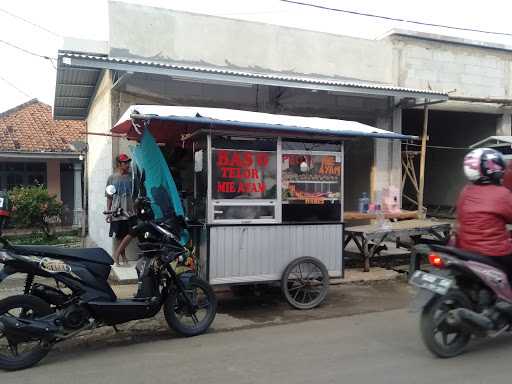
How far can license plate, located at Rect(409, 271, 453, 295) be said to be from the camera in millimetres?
4195

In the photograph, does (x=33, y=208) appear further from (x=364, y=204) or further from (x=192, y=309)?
(x=192, y=309)

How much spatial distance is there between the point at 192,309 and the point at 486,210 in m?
3.02

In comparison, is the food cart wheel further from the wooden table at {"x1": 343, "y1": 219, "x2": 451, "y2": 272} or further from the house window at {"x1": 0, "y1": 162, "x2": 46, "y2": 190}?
the house window at {"x1": 0, "y1": 162, "x2": 46, "y2": 190}

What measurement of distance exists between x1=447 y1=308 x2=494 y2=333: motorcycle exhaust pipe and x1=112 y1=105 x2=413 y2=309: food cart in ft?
7.38

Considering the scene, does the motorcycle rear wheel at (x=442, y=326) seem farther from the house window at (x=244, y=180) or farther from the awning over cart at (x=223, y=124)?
the awning over cart at (x=223, y=124)

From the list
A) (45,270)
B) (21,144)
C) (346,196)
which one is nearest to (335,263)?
(45,270)

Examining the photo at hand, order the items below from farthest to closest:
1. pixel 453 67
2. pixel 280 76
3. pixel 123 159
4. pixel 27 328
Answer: pixel 453 67 → pixel 280 76 → pixel 123 159 → pixel 27 328

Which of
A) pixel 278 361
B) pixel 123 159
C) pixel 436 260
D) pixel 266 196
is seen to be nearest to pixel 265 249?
pixel 266 196

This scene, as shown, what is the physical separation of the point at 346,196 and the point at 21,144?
10.5 meters

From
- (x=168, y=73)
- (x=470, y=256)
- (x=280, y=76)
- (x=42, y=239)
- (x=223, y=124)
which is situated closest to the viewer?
(x=470, y=256)

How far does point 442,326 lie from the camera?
4.31 m

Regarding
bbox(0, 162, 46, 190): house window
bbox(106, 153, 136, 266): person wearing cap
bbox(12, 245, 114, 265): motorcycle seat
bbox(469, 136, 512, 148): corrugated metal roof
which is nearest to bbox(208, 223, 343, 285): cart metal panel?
bbox(12, 245, 114, 265): motorcycle seat

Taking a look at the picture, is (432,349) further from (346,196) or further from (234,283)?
(346,196)

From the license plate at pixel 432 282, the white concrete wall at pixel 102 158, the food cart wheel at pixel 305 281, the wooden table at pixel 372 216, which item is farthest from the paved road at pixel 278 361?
the wooden table at pixel 372 216
